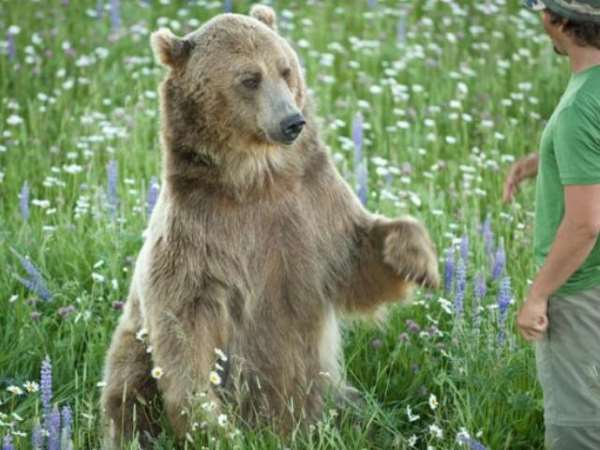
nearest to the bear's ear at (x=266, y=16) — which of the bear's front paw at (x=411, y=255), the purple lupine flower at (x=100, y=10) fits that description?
the bear's front paw at (x=411, y=255)

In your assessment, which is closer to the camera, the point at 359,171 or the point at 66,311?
the point at 66,311

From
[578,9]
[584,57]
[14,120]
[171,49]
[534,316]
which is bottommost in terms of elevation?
[14,120]

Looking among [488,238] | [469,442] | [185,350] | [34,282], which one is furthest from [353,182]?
[469,442]

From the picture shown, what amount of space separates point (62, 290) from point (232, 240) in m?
1.30

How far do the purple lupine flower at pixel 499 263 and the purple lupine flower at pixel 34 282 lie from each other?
6.23 feet

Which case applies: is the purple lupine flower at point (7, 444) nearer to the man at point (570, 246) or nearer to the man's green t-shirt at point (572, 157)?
the man at point (570, 246)

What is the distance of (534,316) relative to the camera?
4.09 metres

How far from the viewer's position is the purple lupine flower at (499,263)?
5.50 m

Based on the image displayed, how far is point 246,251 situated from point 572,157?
4.46 feet

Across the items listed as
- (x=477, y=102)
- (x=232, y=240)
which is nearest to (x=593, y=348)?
(x=232, y=240)

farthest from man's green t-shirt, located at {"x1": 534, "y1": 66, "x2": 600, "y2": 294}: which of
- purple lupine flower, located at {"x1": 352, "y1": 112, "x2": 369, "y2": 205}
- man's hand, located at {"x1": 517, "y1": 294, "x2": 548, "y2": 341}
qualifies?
purple lupine flower, located at {"x1": 352, "y1": 112, "x2": 369, "y2": 205}

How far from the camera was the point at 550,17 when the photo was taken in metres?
4.04

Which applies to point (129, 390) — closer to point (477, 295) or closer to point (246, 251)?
point (246, 251)

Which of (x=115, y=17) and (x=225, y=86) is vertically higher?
(x=225, y=86)
